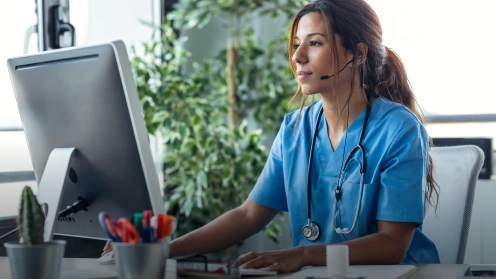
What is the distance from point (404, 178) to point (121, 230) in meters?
→ 0.68

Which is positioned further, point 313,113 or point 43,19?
point 43,19

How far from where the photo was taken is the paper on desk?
110 cm

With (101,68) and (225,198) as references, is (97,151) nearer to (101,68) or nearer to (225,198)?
(101,68)

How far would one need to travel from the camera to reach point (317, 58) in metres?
1.57

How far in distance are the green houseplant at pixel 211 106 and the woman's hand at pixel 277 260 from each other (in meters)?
1.62

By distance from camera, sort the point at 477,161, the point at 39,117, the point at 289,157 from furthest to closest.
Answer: the point at 289,157 → the point at 477,161 → the point at 39,117

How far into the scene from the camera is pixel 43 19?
2.49 meters

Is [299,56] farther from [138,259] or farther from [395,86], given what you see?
[138,259]

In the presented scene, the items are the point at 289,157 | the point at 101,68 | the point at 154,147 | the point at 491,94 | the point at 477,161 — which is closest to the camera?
the point at 101,68

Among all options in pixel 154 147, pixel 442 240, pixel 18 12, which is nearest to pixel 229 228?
pixel 442 240

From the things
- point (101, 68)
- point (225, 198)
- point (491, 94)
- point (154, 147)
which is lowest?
point (225, 198)

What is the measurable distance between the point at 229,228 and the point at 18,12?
1.37 meters

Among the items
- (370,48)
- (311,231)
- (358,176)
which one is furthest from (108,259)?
(370,48)

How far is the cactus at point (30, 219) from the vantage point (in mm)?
962
